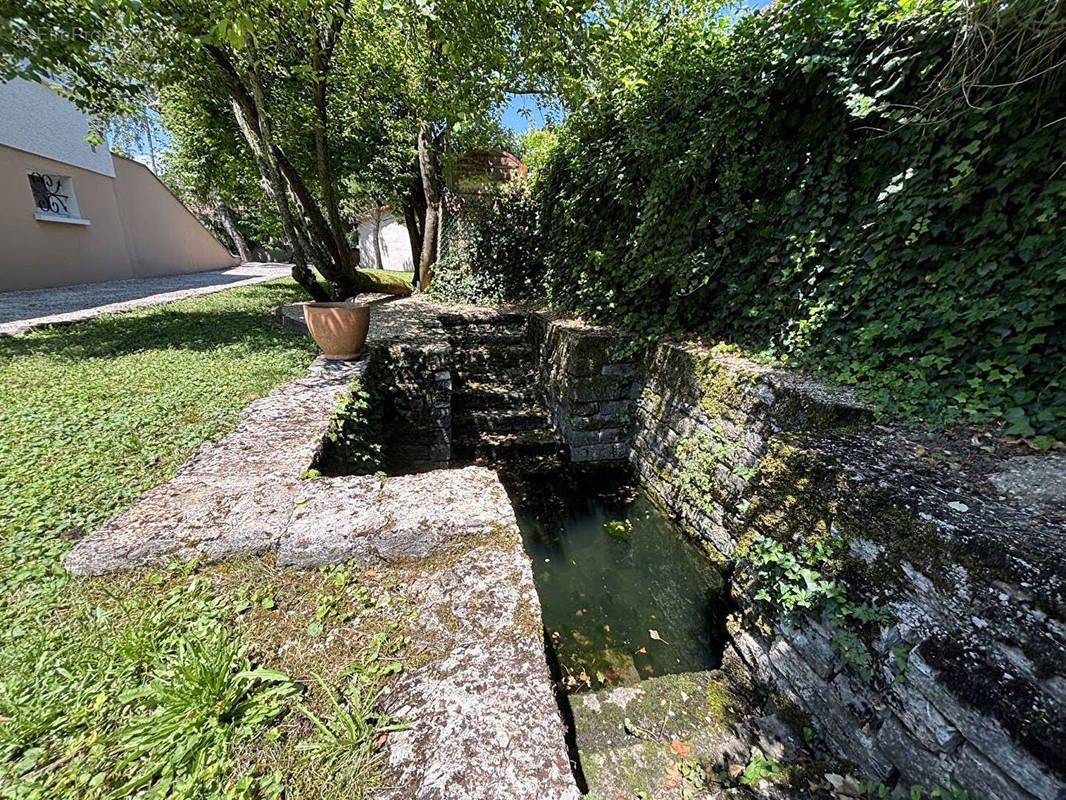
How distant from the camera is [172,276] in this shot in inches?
520

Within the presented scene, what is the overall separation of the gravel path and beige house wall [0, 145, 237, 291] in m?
0.42

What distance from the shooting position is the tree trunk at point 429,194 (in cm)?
756

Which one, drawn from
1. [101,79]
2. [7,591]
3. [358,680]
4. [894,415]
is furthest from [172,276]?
[894,415]

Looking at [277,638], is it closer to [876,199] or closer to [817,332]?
[817,332]

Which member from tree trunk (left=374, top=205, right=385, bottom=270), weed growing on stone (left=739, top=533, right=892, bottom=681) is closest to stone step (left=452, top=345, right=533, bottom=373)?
weed growing on stone (left=739, top=533, right=892, bottom=681)

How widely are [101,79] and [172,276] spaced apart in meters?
10.9

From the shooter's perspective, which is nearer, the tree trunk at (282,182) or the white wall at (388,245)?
the tree trunk at (282,182)

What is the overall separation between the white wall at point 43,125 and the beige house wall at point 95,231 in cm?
19

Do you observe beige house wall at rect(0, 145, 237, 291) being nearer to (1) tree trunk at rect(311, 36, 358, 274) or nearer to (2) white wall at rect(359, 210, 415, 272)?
(1) tree trunk at rect(311, 36, 358, 274)

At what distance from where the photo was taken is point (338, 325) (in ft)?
11.9

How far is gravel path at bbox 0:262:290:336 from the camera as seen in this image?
5648mm

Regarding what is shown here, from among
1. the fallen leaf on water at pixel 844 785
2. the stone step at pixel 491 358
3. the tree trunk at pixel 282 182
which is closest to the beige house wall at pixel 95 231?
the tree trunk at pixel 282 182

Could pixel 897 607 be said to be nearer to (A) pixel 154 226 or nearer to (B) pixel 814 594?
(B) pixel 814 594

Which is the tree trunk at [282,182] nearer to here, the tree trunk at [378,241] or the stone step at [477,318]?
the stone step at [477,318]
